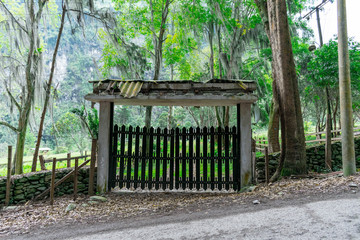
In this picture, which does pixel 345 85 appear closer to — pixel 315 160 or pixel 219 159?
pixel 219 159

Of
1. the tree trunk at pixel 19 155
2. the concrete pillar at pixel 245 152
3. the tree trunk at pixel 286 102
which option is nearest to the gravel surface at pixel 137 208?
the concrete pillar at pixel 245 152

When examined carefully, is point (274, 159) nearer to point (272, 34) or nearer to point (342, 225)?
point (272, 34)

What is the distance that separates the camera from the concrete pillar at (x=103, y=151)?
6.77m

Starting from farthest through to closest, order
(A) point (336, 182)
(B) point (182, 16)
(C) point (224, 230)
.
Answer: (B) point (182, 16), (A) point (336, 182), (C) point (224, 230)

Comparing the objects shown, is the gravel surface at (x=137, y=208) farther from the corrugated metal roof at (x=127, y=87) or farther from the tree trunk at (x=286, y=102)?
the corrugated metal roof at (x=127, y=87)

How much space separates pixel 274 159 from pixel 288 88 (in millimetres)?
2793

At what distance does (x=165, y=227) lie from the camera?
3.89 metres

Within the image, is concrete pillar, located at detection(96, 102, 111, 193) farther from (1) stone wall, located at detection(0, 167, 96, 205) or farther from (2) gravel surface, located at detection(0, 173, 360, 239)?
(1) stone wall, located at detection(0, 167, 96, 205)

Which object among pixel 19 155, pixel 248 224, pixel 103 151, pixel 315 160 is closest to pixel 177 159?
pixel 103 151

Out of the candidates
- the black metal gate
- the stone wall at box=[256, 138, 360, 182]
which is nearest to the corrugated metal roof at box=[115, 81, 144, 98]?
the black metal gate

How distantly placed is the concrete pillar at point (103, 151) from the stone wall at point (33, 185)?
122 cm

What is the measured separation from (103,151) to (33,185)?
244 cm

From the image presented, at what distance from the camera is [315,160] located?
9.65 metres

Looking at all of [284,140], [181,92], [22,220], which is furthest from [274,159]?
[22,220]
